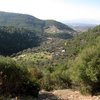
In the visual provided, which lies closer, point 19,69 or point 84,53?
point 19,69

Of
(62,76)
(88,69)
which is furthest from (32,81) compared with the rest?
(62,76)

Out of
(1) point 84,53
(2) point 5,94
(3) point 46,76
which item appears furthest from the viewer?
(3) point 46,76

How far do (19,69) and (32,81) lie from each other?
1.56 metres

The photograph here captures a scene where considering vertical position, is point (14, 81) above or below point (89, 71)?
below

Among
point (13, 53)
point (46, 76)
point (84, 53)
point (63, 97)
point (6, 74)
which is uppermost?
point (84, 53)

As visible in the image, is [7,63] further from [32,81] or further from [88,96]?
[88,96]

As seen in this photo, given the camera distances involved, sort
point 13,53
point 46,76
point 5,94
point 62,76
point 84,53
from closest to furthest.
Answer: point 5,94, point 84,53, point 62,76, point 46,76, point 13,53

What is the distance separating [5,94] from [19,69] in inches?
94.3

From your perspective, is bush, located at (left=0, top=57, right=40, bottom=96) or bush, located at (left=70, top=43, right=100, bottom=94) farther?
bush, located at (left=70, top=43, right=100, bottom=94)

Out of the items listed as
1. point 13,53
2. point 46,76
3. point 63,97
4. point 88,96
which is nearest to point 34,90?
point 63,97

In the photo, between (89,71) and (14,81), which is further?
(89,71)

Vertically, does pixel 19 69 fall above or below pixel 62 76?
above

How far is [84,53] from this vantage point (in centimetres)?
2331

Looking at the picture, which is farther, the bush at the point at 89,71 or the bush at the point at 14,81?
the bush at the point at 89,71
